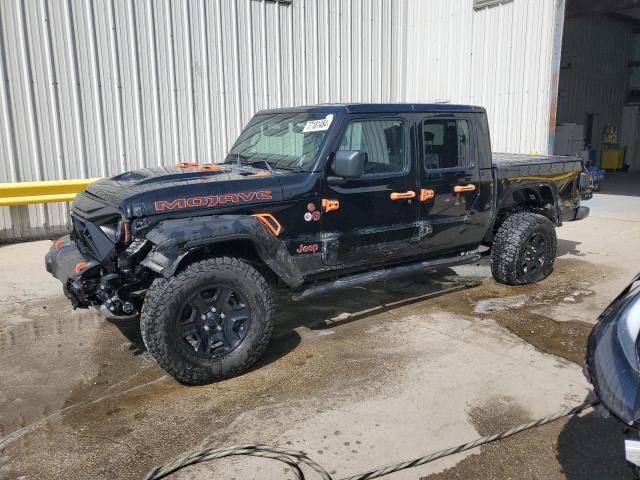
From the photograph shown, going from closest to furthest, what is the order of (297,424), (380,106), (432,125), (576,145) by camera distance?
(297,424), (380,106), (432,125), (576,145)

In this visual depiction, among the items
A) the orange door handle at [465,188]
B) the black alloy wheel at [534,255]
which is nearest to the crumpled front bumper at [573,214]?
the black alloy wheel at [534,255]

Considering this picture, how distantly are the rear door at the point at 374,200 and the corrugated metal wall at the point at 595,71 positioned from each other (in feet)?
55.8

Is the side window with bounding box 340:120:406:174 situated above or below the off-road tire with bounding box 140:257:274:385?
above

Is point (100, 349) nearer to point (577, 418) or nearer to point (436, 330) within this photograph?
point (436, 330)

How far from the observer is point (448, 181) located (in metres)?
5.02

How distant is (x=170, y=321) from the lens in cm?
350

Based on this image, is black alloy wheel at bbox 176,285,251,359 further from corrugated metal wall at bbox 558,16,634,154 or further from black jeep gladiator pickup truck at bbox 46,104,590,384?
corrugated metal wall at bbox 558,16,634,154

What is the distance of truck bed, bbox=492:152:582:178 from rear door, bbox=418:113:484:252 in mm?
500

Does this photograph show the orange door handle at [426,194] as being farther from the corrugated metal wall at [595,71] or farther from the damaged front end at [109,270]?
the corrugated metal wall at [595,71]

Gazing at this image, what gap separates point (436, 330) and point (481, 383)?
39.2 inches

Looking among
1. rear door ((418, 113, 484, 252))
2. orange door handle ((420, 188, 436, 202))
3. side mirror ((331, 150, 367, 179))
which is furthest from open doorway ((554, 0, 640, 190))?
side mirror ((331, 150, 367, 179))

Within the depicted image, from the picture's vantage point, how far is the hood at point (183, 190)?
12.0 feet

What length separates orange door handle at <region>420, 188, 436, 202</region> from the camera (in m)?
4.82

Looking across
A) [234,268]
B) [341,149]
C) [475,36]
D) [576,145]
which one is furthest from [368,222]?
[576,145]
